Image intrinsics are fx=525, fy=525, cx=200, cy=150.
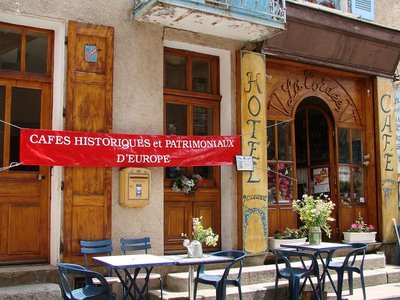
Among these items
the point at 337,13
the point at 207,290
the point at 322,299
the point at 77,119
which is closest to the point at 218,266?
the point at 207,290

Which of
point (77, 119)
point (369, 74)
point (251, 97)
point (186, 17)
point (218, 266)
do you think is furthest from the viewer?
point (369, 74)

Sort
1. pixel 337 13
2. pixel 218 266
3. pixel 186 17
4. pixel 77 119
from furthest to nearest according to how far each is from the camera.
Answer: pixel 337 13, pixel 218 266, pixel 186 17, pixel 77 119

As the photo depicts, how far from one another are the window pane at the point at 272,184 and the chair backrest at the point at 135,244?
288 centimetres

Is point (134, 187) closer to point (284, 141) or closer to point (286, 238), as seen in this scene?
point (286, 238)

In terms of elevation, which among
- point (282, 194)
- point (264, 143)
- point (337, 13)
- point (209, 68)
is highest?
point (337, 13)

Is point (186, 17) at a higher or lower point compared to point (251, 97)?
higher

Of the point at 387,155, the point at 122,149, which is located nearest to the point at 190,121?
the point at 122,149

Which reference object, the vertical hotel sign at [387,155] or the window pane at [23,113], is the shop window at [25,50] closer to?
the window pane at [23,113]

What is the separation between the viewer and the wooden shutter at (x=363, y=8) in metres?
10.7

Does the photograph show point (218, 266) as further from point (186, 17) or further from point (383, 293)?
point (186, 17)

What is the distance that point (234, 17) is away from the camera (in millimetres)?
8188

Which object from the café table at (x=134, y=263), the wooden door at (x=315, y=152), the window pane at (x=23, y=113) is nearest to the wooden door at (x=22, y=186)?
the window pane at (x=23, y=113)

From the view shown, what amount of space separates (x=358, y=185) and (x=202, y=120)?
4.05m

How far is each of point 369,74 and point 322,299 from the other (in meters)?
5.34
